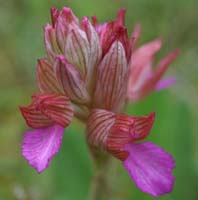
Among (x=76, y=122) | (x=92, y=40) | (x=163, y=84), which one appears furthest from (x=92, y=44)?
(x=76, y=122)

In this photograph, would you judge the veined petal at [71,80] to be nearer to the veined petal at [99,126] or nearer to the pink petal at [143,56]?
the veined petal at [99,126]

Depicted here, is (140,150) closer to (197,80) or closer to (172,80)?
(172,80)

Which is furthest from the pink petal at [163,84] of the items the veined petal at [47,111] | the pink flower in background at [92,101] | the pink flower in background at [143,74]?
the veined petal at [47,111]

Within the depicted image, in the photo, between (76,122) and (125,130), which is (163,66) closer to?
(125,130)

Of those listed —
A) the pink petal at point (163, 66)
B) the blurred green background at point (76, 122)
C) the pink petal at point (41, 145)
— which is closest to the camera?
the pink petal at point (41, 145)

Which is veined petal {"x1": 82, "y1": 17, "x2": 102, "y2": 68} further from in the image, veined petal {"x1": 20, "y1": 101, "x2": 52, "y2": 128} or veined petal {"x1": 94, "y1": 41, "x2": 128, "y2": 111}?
veined petal {"x1": 20, "y1": 101, "x2": 52, "y2": 128}

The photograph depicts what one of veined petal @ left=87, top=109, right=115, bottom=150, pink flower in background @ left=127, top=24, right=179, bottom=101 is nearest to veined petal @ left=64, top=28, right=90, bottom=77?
veined petal @ left=87, top=109, right=115, bottom=150
